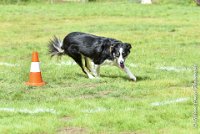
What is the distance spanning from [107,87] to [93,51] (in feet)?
4.67

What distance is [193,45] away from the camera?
2044 centimetres

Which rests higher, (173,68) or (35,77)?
(35,77)

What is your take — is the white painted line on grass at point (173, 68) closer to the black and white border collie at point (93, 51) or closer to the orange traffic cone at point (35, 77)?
the black and white border collie at point (93, 51)

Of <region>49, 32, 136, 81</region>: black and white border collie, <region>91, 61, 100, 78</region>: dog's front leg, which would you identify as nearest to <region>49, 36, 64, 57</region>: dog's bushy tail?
<region>49, 32, 136, 81</region>: black and white border collie

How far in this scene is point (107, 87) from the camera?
39.8 ft

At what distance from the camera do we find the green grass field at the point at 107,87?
8.82 metres

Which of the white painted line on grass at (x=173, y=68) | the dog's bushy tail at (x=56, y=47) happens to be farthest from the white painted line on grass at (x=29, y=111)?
the white painted line on grass at (x=173, y=68)

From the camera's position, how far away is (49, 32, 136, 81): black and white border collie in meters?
12.7

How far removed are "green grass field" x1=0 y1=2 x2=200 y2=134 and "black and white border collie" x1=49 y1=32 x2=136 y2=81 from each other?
0.33 meters

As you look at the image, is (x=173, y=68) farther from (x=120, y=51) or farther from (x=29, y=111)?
(x=29, y=111)

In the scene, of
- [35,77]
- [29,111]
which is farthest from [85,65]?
[29,111]

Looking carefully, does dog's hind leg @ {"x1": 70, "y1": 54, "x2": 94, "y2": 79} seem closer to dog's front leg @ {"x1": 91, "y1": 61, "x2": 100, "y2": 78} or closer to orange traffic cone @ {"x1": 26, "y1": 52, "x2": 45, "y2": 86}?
dog's front leg @ {"x1": 91, "y1": 61, "x2": 100, "y2": 78}

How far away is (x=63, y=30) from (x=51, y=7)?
1330 cm

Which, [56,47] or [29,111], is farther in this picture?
[56,47]
